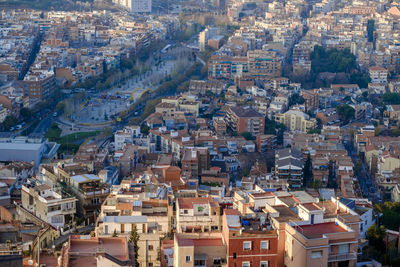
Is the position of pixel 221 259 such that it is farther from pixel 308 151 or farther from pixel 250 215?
pixel 308 151

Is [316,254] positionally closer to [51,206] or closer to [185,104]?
[51,206]

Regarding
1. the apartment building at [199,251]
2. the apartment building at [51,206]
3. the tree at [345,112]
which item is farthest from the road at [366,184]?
the apartment building at [199,251]

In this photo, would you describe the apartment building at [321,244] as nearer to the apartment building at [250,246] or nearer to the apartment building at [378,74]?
the apartment building at [250,246]

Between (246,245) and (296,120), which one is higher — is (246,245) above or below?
above

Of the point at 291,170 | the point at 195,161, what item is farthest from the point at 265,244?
the point at 291,170

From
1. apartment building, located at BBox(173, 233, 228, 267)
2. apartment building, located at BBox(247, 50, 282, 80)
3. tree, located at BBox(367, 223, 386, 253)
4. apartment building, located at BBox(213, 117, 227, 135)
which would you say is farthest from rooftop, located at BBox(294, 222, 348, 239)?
apartment building, located at BBox(247, 50, 282, 80)
